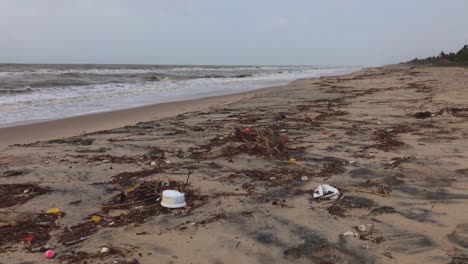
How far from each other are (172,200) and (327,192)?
1304 millimetres

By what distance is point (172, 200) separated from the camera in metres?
3.34

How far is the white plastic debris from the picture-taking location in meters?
3.45

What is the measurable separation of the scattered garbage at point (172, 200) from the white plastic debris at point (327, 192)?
112 centimetres

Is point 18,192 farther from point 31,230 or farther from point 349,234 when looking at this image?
point 349,234

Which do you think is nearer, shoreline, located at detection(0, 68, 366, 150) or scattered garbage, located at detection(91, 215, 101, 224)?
scattered garbage, located at detection(91, 215, 101, 224)

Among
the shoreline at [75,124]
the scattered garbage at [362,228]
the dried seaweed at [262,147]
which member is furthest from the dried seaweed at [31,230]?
the shoreline at [75,124]

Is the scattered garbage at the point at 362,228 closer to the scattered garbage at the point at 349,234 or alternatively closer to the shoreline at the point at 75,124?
the scattered garbage at the point at 349,234

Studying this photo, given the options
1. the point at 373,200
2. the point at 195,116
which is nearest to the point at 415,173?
the point at 373,200

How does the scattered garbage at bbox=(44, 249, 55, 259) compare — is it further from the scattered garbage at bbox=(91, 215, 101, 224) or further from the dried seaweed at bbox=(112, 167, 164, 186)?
the dried seaweed at bbox=(112, 167, 164, 186)

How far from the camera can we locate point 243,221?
306 centimetres

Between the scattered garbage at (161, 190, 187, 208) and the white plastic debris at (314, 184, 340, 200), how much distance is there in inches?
44.0

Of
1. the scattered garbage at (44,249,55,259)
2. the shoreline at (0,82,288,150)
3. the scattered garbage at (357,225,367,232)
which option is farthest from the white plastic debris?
the shoreline at (0,82,288,150)

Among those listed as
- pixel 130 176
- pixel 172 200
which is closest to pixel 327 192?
pixel 172 200

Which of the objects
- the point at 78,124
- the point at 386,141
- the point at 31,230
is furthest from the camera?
the point at 78,124
